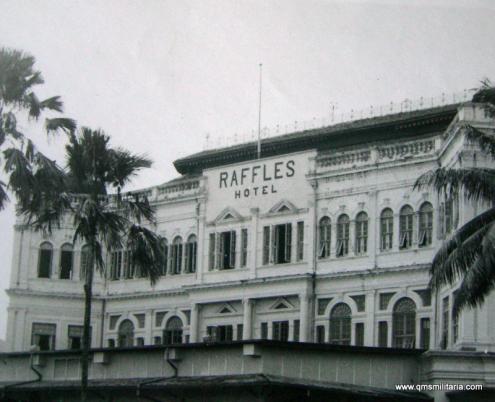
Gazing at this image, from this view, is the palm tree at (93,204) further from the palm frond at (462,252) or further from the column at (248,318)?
the column at (248,318)

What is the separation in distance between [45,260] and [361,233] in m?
17.2

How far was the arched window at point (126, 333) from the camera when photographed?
54.3m

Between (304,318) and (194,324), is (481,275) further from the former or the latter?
(194,324)

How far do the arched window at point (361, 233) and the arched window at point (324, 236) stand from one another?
131 cm

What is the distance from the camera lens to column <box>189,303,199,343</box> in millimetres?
50219

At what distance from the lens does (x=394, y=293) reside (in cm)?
4447

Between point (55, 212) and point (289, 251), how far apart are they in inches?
687

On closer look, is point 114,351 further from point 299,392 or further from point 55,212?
point 299,392

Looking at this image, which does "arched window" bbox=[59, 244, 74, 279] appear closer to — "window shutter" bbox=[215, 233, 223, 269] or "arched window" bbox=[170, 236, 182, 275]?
"arched window" bbox=[170, 236, 182, 275]

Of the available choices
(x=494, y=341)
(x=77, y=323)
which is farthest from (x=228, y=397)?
(x=77, y=323)

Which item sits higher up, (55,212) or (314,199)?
(314,199)

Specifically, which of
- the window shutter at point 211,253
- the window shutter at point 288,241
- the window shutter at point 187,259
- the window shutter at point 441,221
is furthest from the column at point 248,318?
the window shutter at point 441,221

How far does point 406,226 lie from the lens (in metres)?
44.6

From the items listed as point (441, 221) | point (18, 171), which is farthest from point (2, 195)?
point (441, 221)
